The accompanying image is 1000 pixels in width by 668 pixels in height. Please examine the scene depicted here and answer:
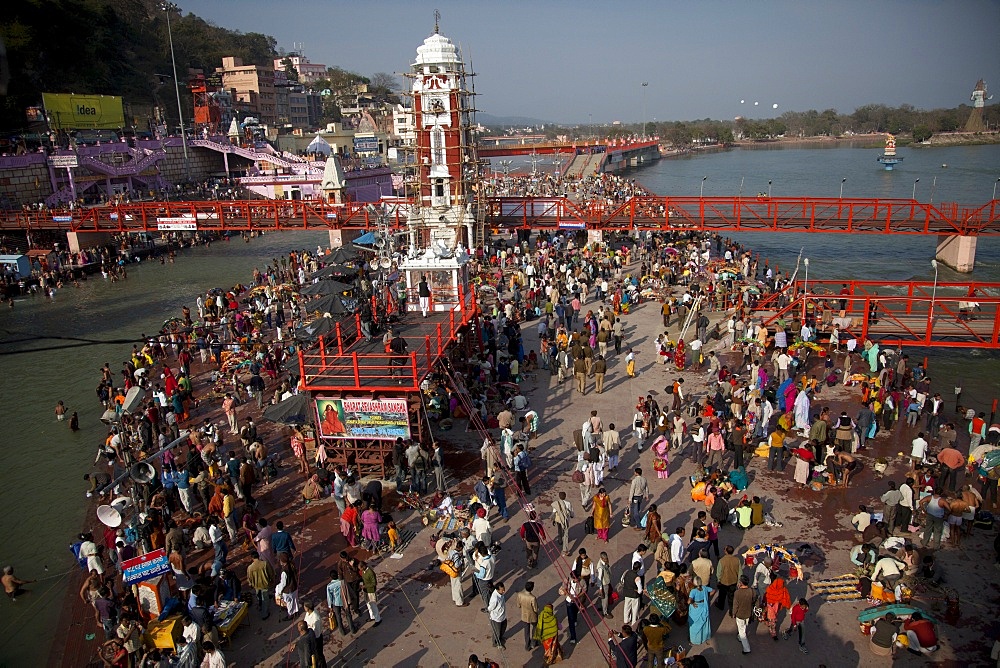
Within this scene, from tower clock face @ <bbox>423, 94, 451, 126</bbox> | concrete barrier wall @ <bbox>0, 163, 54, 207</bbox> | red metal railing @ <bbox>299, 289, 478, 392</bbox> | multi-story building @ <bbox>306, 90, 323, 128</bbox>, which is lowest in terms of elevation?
red metal railing @ <bbox>299, 289, 478, 392</bbox>

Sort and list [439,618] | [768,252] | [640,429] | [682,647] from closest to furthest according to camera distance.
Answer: [682,647], [439,618], [640,429], [768,252]

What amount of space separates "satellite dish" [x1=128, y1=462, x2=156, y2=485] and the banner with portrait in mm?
3076

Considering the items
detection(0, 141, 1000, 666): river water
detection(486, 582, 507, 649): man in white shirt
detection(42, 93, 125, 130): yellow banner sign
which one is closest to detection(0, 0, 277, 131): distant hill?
detection(42, 93, 125, 130): yellow banner sign

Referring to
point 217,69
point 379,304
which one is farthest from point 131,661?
point 217,69

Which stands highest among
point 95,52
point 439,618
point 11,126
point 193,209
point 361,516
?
point 95,52

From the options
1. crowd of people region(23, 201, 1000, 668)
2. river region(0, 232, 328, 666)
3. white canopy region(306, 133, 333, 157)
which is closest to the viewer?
crowd of people region(23, 201, 1000, 668)

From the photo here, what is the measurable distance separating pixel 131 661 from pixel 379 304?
15366 mm

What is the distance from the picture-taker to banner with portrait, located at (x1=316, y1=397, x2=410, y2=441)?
42.5ft

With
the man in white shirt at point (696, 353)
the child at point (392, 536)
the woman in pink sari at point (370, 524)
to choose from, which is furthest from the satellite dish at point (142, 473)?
the man in white shirt at point (696, 353)

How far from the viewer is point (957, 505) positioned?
1063 centimetres

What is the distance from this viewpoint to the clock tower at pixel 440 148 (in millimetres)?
31094

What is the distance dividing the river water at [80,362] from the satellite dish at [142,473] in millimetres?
1971

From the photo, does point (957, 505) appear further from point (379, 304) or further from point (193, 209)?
point (193, 209)

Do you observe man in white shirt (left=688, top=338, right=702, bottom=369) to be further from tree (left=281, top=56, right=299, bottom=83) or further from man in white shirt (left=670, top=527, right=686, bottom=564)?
tree (left=281, top=56, right=299, bottom=83)
